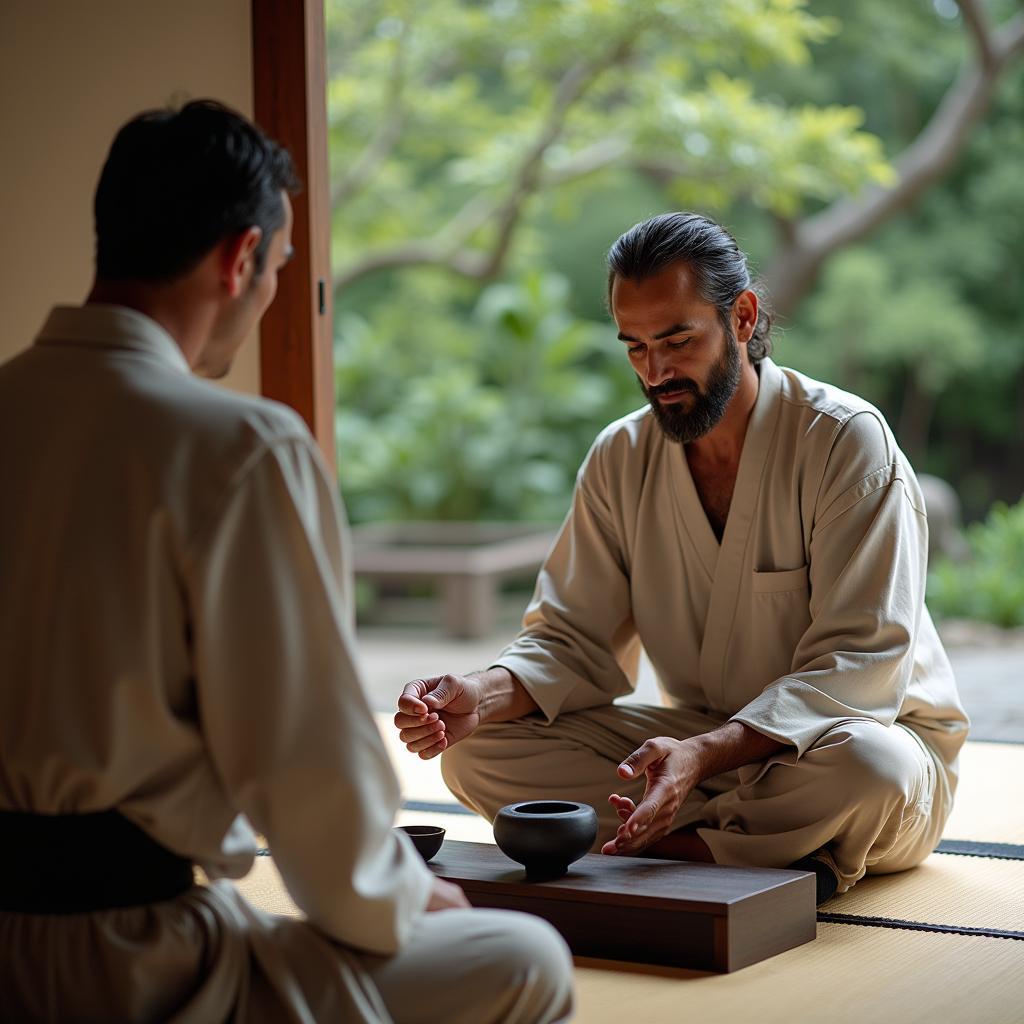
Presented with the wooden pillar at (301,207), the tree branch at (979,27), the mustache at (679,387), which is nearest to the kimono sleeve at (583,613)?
the mustache at (679,387)

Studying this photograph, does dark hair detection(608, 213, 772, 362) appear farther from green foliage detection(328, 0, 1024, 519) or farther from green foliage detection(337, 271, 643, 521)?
green foliage detection(337, 271, 643, 521)

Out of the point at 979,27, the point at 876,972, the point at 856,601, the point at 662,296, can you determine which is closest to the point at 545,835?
the point at 876,972

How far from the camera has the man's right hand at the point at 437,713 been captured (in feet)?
9.63

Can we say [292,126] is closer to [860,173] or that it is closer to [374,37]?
[860,173]

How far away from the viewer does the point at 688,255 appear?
310 centimetres

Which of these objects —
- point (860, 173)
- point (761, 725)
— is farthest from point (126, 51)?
point (860, 173)

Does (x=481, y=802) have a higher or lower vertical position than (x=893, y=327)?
lower

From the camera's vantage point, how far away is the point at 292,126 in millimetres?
4027

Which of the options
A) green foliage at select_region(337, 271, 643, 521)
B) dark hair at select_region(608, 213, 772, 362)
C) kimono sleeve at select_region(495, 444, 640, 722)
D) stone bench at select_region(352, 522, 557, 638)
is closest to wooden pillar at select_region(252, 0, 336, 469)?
kimono sleeve at select_region(495, 444, 640, 722)

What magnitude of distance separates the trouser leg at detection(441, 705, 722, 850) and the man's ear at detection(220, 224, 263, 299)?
167 cm

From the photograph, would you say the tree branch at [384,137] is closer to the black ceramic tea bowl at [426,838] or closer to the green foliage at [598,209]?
the green foliage at [598,209]

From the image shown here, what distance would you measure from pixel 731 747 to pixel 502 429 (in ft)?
26.5

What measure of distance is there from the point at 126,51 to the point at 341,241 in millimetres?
7299

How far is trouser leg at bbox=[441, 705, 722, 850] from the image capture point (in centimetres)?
321
